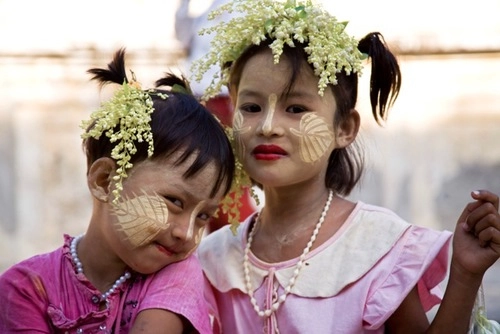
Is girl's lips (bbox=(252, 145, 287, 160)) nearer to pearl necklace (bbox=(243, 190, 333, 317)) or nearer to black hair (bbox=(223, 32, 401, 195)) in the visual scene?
black hair (bbox=(223, 32, 401, 195))

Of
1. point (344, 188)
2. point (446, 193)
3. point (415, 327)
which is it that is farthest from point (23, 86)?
point (415, 327)

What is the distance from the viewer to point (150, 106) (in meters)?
3.19

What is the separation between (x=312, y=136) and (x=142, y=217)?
58cm

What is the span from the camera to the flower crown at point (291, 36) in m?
3.40

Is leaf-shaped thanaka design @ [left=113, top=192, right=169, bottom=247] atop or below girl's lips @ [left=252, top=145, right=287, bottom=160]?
below

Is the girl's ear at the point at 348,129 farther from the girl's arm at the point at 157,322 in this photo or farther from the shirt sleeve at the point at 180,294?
the girl's arm at the point at 157,322

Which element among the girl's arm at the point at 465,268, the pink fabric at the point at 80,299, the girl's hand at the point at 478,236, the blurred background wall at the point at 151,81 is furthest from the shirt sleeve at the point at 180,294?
the blurred background wall at the point at 151,81

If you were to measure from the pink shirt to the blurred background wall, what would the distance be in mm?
3107

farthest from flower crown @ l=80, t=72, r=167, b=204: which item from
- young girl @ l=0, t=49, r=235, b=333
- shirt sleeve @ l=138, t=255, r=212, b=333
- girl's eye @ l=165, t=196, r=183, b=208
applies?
shirt sleeve @ l=138, t=255, r=212, b=333

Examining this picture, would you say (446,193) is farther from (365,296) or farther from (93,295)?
(93,295)

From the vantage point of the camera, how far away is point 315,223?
355cm

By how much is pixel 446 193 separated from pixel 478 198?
143 inches

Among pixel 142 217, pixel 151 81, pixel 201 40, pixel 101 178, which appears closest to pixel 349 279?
pixel 142 217

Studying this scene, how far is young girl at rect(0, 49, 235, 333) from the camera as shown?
10.2 feet
